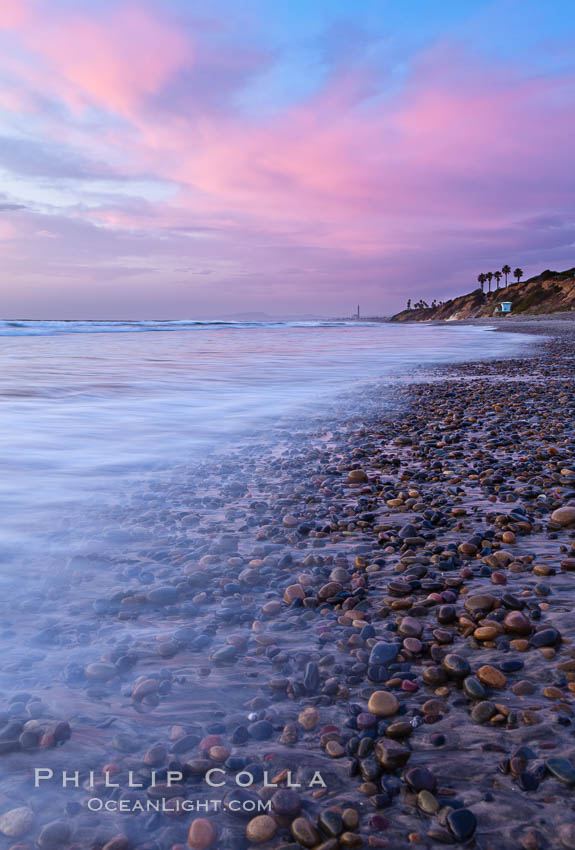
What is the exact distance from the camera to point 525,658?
2.54 meters

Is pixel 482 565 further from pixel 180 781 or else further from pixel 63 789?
pixel 63 789

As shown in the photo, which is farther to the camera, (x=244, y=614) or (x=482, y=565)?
(x=482, y=565)

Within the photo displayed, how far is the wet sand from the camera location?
1806mm

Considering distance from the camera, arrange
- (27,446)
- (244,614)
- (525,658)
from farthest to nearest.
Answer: (27,446) → (244,614) → (525,658)

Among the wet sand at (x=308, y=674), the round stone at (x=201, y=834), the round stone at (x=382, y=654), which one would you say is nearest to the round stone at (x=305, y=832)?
the wet sand at (x=308, y=674)

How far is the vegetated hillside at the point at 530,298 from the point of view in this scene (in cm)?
11006

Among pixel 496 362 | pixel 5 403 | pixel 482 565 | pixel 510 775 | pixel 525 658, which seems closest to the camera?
pixel 510 775

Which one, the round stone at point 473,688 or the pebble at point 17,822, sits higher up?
the round stone at point 473,688

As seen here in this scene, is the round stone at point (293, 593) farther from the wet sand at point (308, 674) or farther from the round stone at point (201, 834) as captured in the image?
the round stone at point (201, 834)

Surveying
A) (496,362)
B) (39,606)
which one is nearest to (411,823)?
(39,606)

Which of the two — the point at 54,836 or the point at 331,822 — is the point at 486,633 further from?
the point at 54,836

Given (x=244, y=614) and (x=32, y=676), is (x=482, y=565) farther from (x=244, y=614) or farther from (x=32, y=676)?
(x=32, y=676)

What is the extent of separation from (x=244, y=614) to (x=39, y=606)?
51.4 inches

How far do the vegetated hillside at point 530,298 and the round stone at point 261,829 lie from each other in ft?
378
